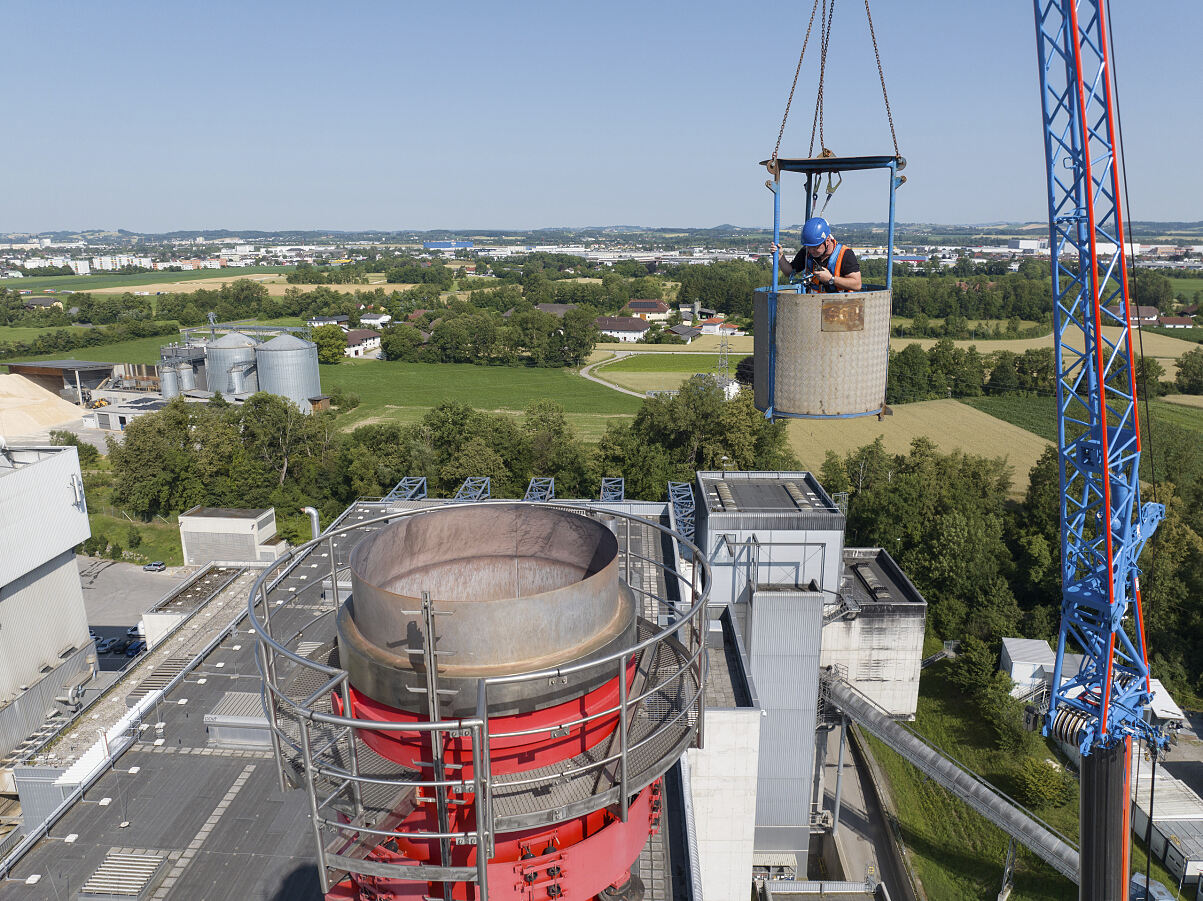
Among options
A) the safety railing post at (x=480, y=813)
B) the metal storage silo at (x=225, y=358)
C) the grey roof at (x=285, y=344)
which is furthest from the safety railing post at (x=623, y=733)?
the metal storage silo at (x=225, y=358)

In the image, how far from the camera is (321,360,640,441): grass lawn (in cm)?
7262

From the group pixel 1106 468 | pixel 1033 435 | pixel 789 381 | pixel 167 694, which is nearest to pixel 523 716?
pixel 789 381

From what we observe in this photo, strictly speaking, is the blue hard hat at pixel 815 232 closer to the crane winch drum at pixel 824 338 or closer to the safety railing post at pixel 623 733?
the crane winch drum at pixel 824 338

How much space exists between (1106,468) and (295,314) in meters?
135

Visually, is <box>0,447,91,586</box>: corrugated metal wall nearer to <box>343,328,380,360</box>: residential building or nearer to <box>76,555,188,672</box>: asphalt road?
<box>76,555,188,672</box>: asphalt road

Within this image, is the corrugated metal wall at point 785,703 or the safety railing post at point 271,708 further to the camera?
the corrugated metal wall at point 785,703

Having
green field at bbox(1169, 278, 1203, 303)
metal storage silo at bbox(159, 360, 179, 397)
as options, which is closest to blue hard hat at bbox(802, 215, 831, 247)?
metal storage silo at bbox(159, 360, 179, 397)

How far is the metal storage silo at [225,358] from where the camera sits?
74750 millimetres

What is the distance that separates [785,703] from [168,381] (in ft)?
236

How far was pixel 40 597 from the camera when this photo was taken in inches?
1059

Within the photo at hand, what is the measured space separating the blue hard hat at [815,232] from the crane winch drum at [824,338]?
44 cm

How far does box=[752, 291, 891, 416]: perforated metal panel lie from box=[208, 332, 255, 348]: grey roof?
242 feet

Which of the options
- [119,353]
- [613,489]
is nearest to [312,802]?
[613,489]

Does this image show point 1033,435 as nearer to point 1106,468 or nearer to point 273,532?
point 1106,468
